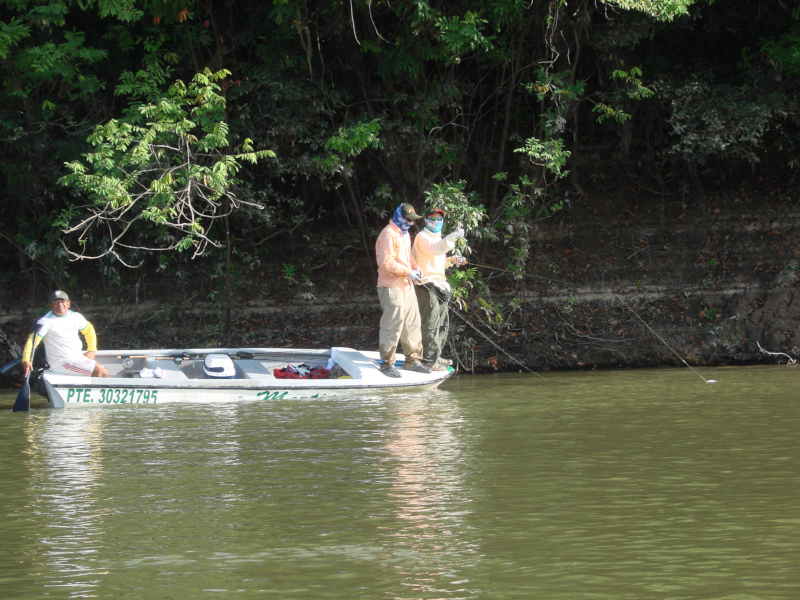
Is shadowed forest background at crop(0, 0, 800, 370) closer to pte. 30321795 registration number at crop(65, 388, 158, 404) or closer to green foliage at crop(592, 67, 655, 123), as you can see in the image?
green foliage at crop(592, 67, 655, 123)

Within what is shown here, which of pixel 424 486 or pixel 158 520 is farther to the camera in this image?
pixel 424 486

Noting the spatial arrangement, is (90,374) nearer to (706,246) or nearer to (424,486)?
(424,486)

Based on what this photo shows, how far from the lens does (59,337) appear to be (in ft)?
38.0

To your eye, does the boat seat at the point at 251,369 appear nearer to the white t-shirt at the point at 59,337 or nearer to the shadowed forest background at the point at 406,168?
the white t-shirt at the point at 59,337

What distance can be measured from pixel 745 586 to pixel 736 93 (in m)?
14.5

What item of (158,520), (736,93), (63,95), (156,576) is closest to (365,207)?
(63,95)

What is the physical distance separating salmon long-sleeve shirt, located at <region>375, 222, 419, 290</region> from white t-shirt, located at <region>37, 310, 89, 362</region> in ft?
12.1

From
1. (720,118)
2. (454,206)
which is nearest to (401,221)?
(454,206)

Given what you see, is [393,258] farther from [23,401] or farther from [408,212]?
[23,401]

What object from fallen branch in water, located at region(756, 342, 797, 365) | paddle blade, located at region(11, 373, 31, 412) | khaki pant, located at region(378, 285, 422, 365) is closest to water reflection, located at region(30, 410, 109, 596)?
paddle blade, located at region(11, 373, 31, 412)

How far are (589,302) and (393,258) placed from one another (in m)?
5.70

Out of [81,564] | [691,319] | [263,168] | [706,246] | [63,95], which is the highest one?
[63,95]

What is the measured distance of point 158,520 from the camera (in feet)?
18.9

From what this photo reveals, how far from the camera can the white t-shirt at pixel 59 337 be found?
38.0 ft
